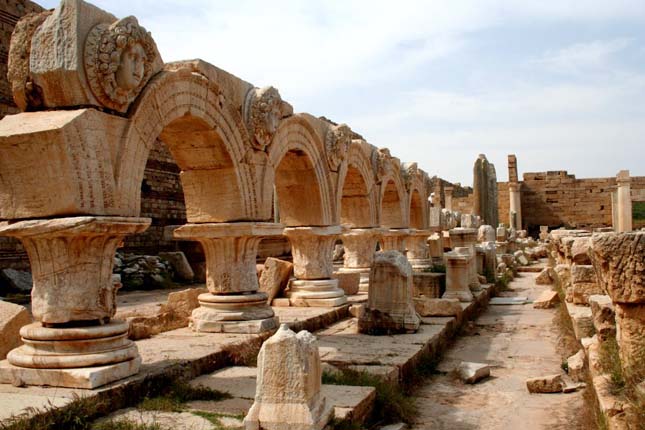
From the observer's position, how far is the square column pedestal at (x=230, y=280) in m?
7.05

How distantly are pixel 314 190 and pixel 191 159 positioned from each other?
114 inches

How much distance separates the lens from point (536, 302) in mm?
11844

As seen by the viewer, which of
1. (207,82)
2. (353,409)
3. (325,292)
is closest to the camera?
(353,409)

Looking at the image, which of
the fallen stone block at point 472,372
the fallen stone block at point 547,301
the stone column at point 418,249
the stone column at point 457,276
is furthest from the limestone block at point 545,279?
the fallen stone block at point 472,372

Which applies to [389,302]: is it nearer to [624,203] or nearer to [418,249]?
[418,249]

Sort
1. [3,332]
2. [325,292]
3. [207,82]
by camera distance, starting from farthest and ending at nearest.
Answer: [325,292] < [207,82] < [3,332]

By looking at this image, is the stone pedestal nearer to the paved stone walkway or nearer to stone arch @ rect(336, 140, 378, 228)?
the paved stone walkway

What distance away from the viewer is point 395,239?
14484 mm

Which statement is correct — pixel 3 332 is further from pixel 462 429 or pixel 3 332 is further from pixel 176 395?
pixel 462 429

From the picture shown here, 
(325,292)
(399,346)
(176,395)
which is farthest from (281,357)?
(325,292)

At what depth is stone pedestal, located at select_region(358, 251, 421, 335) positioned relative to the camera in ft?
25.8

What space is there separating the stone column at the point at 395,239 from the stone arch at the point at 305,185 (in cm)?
430

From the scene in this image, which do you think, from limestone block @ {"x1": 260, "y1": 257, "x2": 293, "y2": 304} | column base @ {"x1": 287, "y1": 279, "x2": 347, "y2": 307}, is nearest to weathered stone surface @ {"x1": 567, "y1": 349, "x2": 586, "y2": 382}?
column base @ {"x1": 287, "y1": 279, "x2": 347, "y2": 307}

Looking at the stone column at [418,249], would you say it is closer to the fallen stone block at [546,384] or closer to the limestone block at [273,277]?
the limestone block at [273,277]
